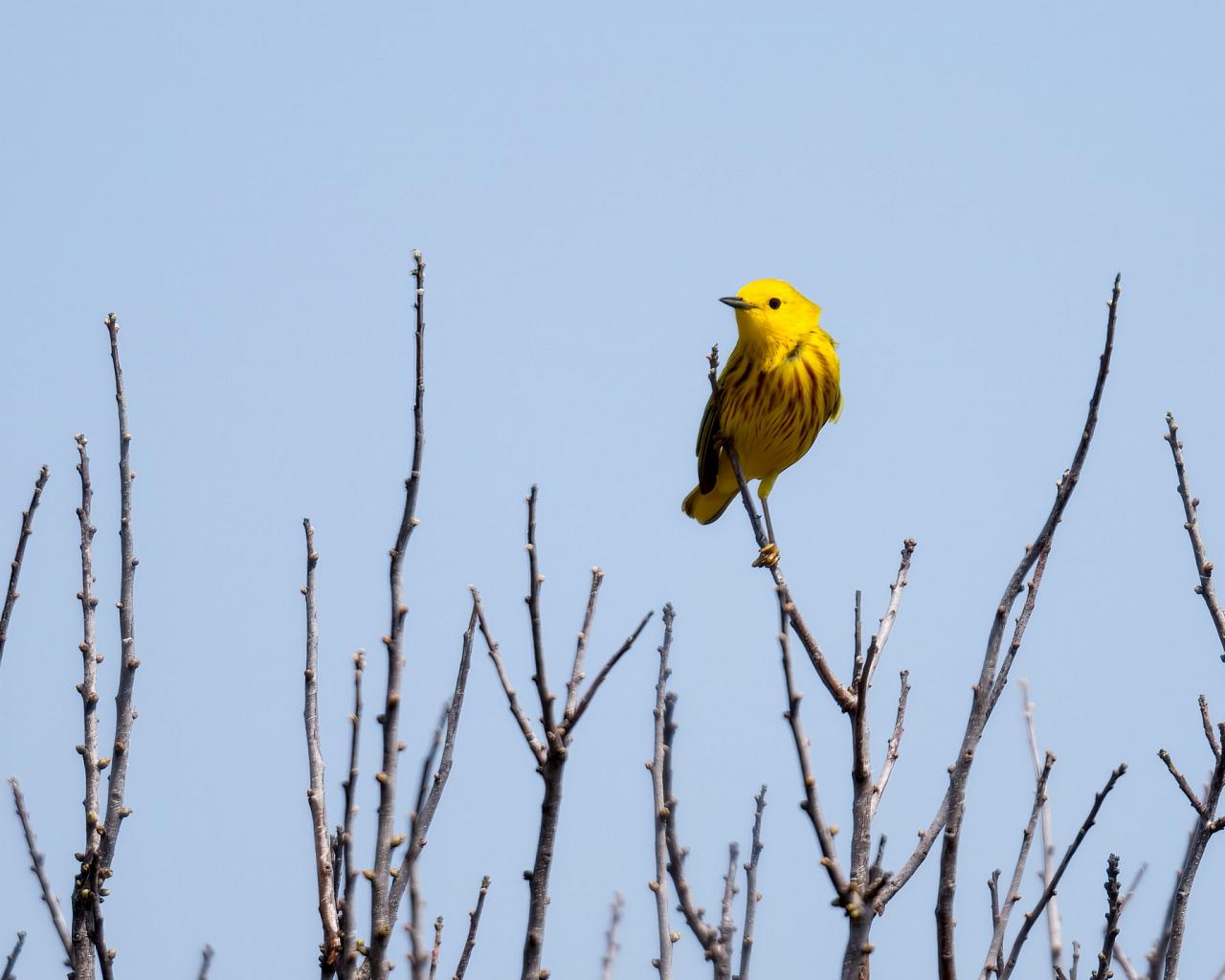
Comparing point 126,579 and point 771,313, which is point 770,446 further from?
point 126,579

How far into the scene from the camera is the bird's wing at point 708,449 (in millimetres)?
9828

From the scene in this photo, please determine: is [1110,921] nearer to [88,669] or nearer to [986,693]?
[986,693]

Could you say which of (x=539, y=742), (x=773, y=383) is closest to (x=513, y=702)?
(x=539, y=742)

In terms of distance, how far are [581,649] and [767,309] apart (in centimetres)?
584

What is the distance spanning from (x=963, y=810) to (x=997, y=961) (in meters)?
0.64

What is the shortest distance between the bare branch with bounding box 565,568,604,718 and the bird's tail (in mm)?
6349

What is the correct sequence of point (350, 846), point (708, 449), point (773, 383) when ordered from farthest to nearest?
point (708, 449), point (773, 383), point (350, 846)

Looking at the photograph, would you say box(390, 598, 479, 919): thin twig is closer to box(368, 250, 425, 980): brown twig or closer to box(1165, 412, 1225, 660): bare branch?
box(368, 250, 425, 980): brown twig

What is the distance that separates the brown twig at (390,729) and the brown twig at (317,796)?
0.23 m

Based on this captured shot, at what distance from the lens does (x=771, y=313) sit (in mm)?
9680

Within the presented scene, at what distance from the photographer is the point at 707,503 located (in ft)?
36.0

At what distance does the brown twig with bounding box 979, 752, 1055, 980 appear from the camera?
426 centimetres

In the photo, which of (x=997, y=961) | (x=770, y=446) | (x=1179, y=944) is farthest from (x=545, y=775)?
(x=770, y=446)

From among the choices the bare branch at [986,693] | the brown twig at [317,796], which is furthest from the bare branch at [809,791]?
the brown twig at [317,796]
